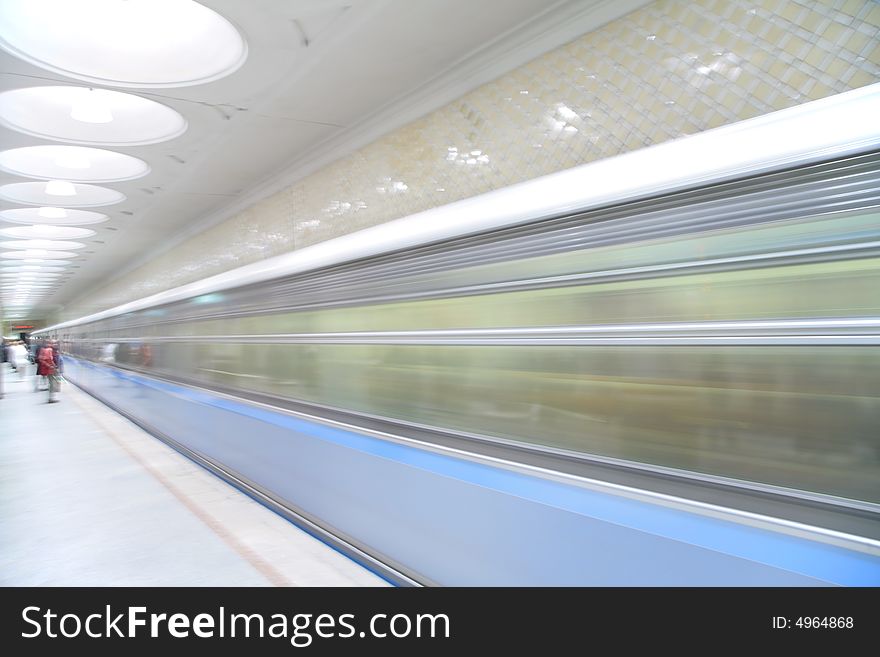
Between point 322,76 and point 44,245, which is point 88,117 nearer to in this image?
point 322,76

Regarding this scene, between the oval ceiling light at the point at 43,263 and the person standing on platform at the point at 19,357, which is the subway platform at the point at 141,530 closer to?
the oval ceiling light at the point at 43,263

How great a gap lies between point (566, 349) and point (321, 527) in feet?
7.56

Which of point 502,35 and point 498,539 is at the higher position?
point 502,35

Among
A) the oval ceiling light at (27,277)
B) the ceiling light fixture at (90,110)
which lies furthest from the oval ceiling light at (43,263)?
the ceiling light fixture at (90,110)

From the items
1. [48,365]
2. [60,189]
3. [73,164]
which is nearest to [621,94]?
[73,164]

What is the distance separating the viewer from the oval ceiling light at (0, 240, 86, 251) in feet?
30.3


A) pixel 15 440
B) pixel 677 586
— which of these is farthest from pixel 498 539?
pixel 15 440

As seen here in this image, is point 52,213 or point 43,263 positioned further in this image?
point 43,263

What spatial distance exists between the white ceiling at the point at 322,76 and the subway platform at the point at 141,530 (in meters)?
2.92

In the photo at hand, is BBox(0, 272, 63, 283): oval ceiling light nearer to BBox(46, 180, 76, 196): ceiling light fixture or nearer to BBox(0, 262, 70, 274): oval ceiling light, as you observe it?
BBox(0, 262, 70, 274): oval ceiling light

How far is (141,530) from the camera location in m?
3.70

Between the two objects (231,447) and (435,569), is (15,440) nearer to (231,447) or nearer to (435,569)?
(231,447)

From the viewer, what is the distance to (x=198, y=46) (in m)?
3.26

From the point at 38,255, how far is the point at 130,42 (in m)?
9.73
